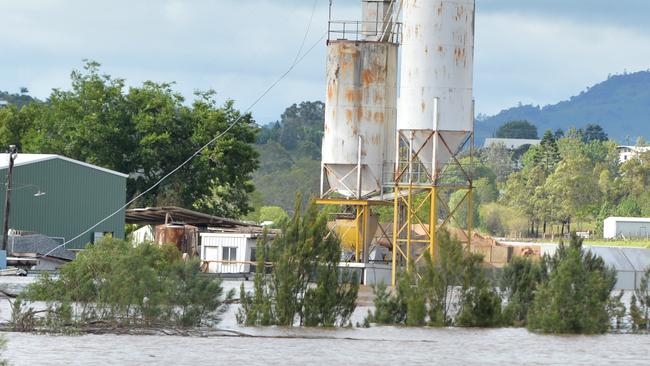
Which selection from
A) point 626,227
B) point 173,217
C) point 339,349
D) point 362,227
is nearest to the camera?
point 339,349

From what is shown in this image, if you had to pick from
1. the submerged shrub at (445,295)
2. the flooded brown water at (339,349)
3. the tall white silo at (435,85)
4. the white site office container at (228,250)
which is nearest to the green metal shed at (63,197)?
the white site office container at (228,250)

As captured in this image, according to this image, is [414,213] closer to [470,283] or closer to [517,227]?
[470,283]

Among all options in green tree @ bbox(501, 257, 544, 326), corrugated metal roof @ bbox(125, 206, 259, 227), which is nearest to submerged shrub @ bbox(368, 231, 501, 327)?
green tree @ bbox(501, 257, 544, 326)

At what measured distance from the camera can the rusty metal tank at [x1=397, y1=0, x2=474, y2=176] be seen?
65875 millimetres

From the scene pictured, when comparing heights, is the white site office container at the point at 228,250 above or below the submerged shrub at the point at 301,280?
above

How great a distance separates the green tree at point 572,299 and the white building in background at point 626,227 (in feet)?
393

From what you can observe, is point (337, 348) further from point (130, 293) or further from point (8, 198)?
point (8, 198)

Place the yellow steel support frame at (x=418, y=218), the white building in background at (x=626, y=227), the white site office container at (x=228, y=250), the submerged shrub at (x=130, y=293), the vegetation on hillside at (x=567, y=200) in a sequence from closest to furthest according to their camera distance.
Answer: the submerged shrub at (x=130, y=293) < the yellow steel support frame at (x=418, y=218) < the white site office container at (x=228, y=250) < the white building in background at (x=626, y=227) < the vegetation on hillside at (x=567, y=200)

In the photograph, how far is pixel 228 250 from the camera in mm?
83938

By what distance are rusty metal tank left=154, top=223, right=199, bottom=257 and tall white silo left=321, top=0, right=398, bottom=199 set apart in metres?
9.22

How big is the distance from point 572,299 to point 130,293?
39.1 ft

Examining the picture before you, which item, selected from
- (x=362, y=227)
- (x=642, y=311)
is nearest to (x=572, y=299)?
(x=642, y=311)

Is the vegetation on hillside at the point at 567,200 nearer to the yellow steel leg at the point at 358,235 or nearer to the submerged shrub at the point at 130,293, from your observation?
the yellow steel leg at the point at 358,235

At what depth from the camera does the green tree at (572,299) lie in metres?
42.3
